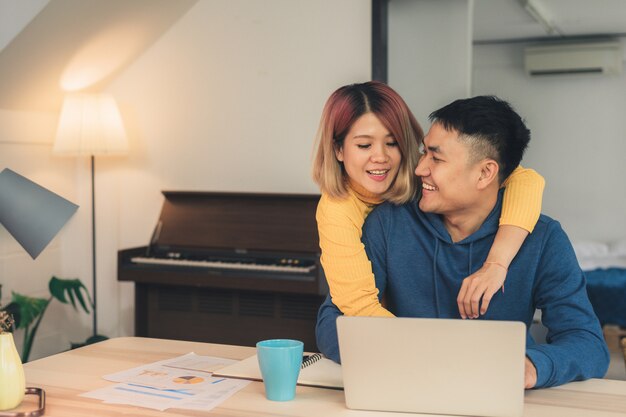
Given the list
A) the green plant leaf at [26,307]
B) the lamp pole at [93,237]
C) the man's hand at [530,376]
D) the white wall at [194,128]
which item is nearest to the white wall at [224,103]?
the white wall at [194,128]

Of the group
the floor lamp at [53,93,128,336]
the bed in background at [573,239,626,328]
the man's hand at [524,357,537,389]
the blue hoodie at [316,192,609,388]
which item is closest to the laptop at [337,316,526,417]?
the man's hand at [524,357,537,389]

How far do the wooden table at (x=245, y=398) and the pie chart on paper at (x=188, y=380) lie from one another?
0.11 metres

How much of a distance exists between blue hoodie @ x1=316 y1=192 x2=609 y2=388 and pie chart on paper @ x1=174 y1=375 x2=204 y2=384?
0.92 ft

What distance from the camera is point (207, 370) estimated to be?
1587 millimetres

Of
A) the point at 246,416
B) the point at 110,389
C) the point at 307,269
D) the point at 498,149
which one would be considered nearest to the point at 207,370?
the point at 110,389

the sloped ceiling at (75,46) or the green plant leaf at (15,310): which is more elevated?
the sloped ceiling at (75,46)

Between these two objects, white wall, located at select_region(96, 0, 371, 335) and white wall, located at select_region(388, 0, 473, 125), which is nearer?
white wall, located at select_region(388, 0, 473, 125)

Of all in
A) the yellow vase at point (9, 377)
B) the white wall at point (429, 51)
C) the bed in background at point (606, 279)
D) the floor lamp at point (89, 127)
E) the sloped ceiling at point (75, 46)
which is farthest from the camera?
the bed in background at point (606, 279)

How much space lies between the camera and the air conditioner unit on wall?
596 centimetres

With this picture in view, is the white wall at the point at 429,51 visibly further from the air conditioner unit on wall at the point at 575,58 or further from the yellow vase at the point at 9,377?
the yellow vase at the point at 9,377

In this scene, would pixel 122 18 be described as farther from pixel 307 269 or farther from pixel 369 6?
pixel 307 269

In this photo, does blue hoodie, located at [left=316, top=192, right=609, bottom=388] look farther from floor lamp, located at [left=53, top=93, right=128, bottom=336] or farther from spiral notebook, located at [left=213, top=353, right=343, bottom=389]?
floor lamp, located at [left=53, top=93, right=128, bottom=336]

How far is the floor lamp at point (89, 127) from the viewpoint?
3.98 meters

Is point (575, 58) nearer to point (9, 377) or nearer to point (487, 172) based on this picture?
point (487, 172)
